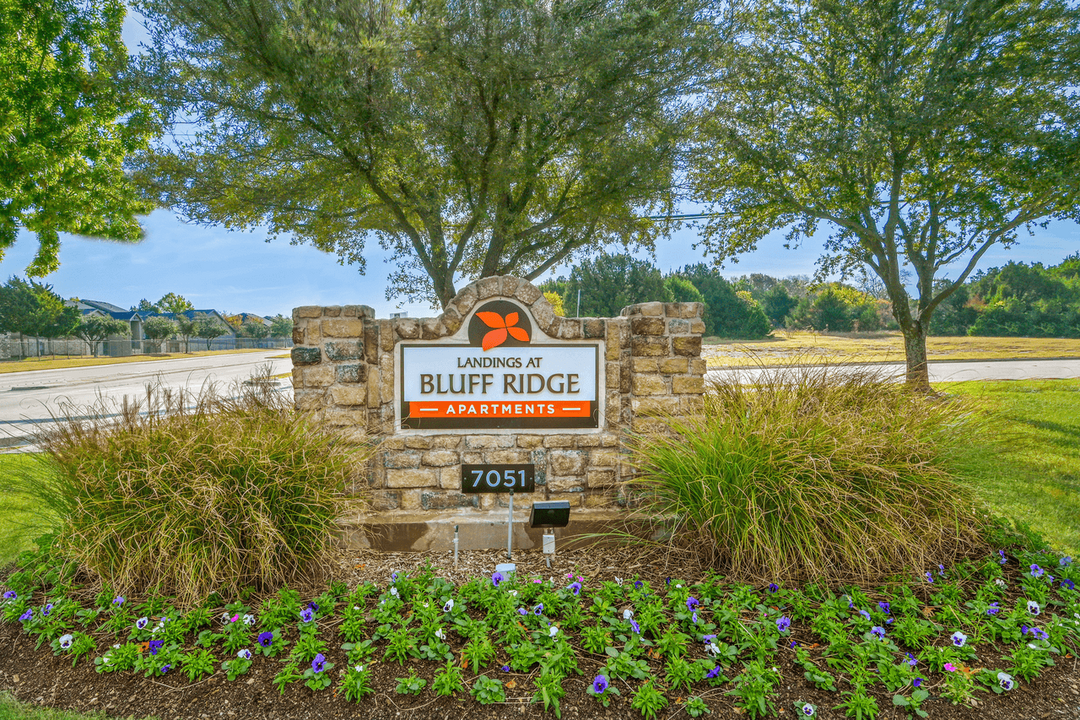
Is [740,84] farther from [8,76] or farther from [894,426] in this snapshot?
[8,76]

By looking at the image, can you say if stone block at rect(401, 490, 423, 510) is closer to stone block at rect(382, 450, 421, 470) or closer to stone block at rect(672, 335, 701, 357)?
stone block at rect(382, 450, 421, 470)

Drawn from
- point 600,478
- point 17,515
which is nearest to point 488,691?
point 600,478

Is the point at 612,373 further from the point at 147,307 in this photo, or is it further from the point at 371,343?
the point at 147,307

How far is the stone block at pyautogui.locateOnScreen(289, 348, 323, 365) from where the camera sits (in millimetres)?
4086

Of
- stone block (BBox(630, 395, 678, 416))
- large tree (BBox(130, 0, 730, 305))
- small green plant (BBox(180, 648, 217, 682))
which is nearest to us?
small green plant (BBox(180, 648, 217, 682))

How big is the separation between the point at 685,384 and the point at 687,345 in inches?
12.3

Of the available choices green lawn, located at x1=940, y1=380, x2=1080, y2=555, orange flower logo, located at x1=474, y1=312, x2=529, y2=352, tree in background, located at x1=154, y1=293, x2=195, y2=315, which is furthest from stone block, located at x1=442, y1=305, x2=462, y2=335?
tree in background, located at x1=154, y1=293, x2=195, y2=315

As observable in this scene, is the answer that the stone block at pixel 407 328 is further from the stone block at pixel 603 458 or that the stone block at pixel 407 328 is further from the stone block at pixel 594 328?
the stone block at pixel 603 458

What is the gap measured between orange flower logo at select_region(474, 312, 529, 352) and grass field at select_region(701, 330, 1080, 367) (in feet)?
5.08

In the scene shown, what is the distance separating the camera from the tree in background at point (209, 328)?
5912cm

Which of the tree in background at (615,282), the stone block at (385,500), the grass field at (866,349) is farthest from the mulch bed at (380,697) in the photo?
the tree in background at (615,282)

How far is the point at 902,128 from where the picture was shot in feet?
30.1

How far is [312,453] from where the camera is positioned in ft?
11.6

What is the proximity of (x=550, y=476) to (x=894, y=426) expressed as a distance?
8.40ft
